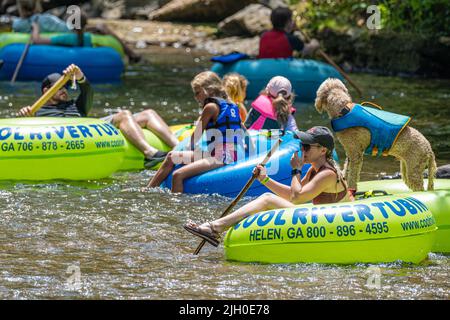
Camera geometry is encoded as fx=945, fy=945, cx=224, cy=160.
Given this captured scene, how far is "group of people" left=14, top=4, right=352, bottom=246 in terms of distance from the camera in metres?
6.24

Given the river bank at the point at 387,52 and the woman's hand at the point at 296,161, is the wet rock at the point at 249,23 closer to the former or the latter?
the river bank at the point at 387,52

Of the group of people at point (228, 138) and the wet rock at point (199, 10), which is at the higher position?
the group of people at point (228, 138)

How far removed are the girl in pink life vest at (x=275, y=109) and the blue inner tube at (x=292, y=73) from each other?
4.43 metres

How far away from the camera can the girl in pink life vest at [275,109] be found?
8.32 m

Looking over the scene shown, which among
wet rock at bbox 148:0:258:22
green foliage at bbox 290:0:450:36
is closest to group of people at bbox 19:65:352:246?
green foliage at bbox 290:0:450:36

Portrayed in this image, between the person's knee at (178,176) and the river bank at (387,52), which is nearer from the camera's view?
the person's knee at (178,176)

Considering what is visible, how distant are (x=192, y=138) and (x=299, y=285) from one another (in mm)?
2874

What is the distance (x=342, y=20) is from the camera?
1792 cm

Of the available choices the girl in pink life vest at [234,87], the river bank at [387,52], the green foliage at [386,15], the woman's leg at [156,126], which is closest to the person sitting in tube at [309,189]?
the girl in pink life vest at [234,87]

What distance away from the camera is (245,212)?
6.21 m

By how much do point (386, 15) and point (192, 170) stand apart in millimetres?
10121

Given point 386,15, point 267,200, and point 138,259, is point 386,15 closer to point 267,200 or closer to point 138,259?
point 267,200

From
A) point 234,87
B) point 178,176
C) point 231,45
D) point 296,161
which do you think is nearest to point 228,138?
point 178,176

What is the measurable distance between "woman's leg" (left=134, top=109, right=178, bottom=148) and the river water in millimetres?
442
